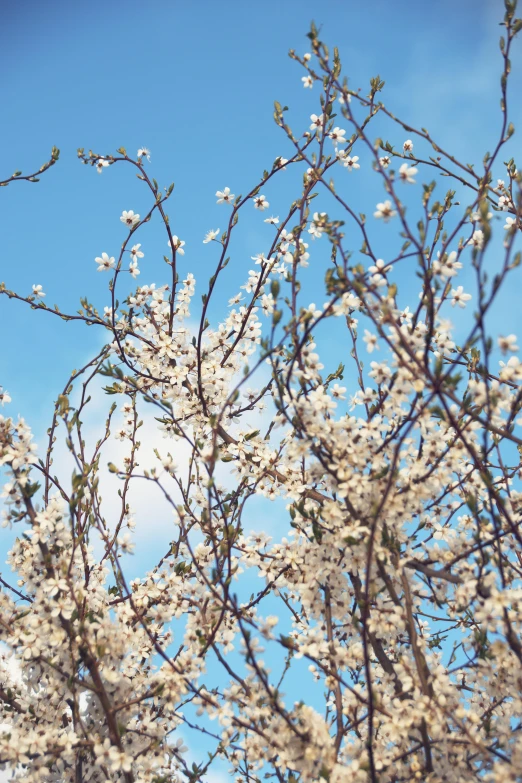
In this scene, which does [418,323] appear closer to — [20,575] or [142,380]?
[142,380]

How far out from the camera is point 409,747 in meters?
3.50

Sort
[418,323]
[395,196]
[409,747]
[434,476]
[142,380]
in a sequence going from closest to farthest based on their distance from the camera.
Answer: [395,196], [409,747], [434,476], [418,323], [142,380]

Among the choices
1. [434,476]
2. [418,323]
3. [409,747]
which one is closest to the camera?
[409,747]

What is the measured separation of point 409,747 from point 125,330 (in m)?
3.98

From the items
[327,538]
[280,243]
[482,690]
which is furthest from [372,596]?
[280,243]

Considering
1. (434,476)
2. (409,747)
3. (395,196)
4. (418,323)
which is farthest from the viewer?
(418,323)

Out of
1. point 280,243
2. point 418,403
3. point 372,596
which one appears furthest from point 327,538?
point 280,243

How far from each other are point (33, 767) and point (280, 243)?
4.58 m

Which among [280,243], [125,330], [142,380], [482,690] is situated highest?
[280,243]

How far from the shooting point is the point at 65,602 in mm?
3582

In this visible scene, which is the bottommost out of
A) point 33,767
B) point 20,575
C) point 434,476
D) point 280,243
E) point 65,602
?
point 33,767

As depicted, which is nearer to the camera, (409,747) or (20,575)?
(409,747)

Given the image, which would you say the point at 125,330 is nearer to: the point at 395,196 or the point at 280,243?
the point at 280,243

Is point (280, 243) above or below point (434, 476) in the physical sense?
above
